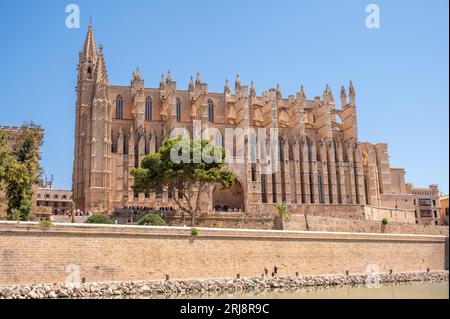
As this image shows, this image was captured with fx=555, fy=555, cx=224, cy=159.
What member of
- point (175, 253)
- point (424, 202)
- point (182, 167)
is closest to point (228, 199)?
point (182, 167)

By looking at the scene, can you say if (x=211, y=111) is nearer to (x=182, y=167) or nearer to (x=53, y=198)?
(x=182, y=167)

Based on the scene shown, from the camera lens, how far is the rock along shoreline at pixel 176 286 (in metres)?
21.7

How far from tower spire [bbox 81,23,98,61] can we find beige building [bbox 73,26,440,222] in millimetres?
88

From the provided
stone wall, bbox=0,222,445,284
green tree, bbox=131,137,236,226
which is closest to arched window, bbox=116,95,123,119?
green tree, bbox=131,137,236,226

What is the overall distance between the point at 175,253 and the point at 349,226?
17606 millimetres

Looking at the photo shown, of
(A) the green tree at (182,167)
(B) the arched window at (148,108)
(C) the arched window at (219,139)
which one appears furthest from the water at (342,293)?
(B) the arched window at (148,108)

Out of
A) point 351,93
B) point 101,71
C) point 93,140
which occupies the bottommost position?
point 93,140

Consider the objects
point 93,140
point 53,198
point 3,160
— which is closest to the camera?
point 3,160

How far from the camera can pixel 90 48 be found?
161 feet

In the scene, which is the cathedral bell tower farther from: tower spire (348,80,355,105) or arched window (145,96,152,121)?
tower spire (348,80,355,105)

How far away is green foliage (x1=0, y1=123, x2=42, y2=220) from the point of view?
27.4 metres

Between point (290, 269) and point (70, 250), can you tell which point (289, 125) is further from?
point (70, 250)

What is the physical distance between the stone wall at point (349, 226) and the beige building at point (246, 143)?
8.73 m
